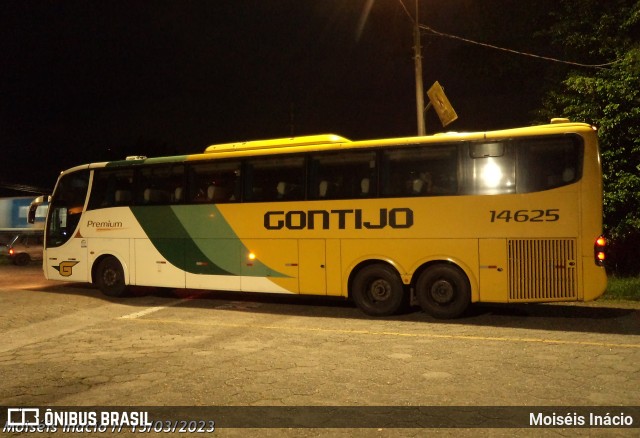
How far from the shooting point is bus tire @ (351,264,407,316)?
410 inches

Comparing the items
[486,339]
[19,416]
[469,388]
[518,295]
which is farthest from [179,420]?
[518,295]

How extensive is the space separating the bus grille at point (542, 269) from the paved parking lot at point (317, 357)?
22.1 inches

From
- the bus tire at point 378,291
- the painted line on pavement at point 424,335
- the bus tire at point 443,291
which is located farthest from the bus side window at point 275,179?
the bus tire at point 443,291

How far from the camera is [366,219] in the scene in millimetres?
10578

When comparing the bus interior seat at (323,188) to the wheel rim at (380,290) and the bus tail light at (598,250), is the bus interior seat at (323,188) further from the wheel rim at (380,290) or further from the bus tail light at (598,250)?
the bus tail light at (598,250)

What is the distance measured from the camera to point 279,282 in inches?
450

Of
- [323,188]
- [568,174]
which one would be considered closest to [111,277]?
[323,188]

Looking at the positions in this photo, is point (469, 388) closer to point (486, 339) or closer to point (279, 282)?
point (486, 339)

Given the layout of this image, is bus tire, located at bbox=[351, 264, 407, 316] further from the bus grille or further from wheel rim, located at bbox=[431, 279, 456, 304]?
the bus grille

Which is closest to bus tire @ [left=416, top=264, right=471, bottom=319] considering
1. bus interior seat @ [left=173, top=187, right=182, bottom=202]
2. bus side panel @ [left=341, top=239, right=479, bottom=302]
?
bus side panel @ [left=341, top=239, right=479, bottom=302]

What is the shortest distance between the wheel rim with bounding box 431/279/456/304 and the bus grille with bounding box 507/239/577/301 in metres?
1.01

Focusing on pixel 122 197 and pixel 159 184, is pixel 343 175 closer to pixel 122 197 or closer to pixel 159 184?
pixel 159 184

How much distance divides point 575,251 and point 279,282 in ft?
17.9

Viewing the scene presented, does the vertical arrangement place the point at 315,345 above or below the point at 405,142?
below
